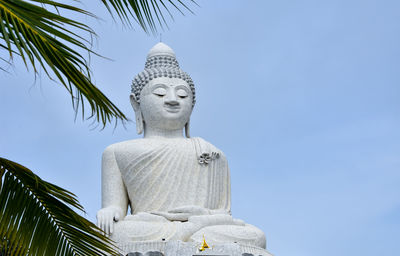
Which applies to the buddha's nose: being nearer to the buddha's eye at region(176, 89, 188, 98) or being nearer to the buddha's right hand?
the buddha's eye at region(176, 89, 188, 98)

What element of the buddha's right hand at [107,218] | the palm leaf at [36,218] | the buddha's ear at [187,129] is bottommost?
the palm leaf at [36,218]

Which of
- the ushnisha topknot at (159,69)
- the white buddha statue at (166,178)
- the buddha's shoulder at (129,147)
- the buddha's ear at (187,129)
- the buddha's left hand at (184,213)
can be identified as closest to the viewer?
the white buddha statue at (166,178)

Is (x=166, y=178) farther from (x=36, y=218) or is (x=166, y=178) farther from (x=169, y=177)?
(x=36, y=218)

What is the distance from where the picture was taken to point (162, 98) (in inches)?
386

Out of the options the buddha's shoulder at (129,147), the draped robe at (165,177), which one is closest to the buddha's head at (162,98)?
the draped robe at (165,177)

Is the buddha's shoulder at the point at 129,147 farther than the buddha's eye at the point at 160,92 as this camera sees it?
No

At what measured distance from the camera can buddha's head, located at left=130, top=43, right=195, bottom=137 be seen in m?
9.77

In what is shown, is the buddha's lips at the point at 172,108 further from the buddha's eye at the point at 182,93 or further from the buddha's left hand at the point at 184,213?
the buddha's left hand at the point at 184,213

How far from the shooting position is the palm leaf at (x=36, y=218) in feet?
15.8

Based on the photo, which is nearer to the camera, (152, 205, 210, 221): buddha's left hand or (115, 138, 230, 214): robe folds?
(152, 205, 210, 221): buddha's left hand

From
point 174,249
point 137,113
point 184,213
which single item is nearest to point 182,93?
point 137,113

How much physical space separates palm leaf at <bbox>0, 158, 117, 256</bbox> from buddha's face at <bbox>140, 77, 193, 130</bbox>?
15.7 feet

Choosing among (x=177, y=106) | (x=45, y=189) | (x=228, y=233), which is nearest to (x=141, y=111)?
(x=177, y=106)

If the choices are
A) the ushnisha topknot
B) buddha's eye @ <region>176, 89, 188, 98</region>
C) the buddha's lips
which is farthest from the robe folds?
the ushnisha topknot
